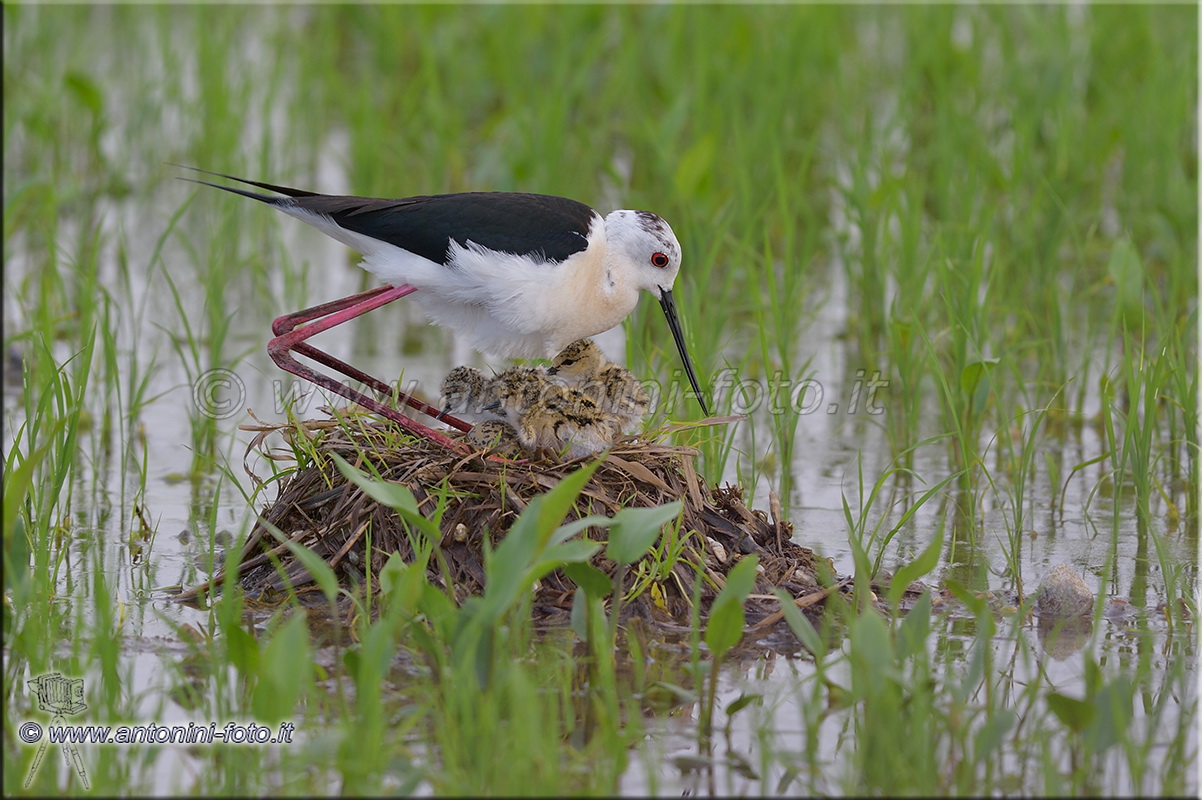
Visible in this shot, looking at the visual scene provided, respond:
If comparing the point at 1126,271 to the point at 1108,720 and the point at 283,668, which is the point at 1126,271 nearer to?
the point at 1108,720

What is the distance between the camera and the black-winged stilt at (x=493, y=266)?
4.77 metres

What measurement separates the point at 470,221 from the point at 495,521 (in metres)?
1.02

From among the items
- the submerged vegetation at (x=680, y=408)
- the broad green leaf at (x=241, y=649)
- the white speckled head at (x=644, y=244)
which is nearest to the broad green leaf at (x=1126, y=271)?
the submerged vegetation at (x=680, y=408)

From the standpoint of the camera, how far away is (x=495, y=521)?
14.5 ft

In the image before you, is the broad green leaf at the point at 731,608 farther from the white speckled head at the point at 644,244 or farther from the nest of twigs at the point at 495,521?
the white speckled head at the point at 644,244

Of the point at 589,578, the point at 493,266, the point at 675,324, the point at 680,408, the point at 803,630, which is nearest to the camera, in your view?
the point at 803,630

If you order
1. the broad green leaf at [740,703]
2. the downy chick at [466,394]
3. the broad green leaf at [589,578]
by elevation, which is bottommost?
the broad green leaf at [740,703]

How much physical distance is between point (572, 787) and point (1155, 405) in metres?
2.56

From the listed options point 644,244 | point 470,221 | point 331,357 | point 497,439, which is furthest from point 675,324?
point 331,357

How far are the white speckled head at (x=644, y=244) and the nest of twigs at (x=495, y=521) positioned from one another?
668 mm

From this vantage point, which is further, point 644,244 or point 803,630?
point 644,244

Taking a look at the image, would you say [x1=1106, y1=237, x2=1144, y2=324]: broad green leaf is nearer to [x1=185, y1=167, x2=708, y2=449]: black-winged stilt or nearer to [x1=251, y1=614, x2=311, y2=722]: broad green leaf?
[x1=185, y1=167, x2=708, y2=449]: black-winged stilt

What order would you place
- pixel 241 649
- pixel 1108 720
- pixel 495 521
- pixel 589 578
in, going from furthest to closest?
pixel 495 521, pixel 589 578, pixel 241 649, pixel 1108 720

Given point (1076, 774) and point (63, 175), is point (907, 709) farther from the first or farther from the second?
point (63, 175)
